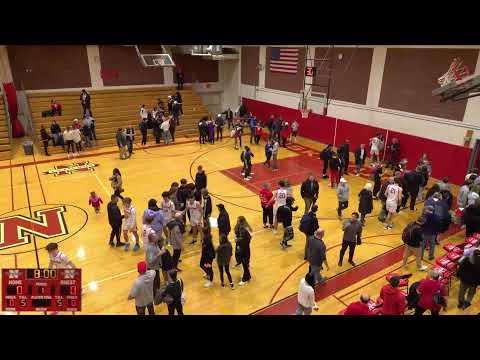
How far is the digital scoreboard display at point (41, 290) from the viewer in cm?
642

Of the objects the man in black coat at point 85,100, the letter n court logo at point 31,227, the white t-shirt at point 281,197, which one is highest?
the man in black coat at point 85,100

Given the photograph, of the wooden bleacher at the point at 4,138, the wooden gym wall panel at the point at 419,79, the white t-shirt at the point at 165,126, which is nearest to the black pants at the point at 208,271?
the wooden gym wall panel at the point at 419,79

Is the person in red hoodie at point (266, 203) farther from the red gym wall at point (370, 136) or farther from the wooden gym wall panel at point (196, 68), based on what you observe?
the wooden gym wall panel at point (196, 68)

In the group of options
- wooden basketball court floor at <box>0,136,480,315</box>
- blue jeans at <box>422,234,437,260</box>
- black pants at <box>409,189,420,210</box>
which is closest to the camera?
wooden basketball court floor at <box>0,136,480,315</box>

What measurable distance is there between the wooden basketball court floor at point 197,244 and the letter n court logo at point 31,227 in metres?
0.27

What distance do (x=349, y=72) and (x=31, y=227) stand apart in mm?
16101

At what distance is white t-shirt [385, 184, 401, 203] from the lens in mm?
11055

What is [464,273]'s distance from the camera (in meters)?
7.62

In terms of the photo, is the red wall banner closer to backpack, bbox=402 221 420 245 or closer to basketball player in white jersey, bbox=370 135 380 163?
basketball player in white jersey, bbox=370 135 380 163

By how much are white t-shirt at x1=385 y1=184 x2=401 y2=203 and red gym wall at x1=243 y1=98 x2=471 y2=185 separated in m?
5.61

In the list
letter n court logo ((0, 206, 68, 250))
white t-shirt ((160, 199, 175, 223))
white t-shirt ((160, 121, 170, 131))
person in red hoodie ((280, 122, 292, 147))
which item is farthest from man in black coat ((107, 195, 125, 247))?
person in red hoodie ((280, 122, 292, 147))

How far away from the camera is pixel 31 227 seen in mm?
11688
